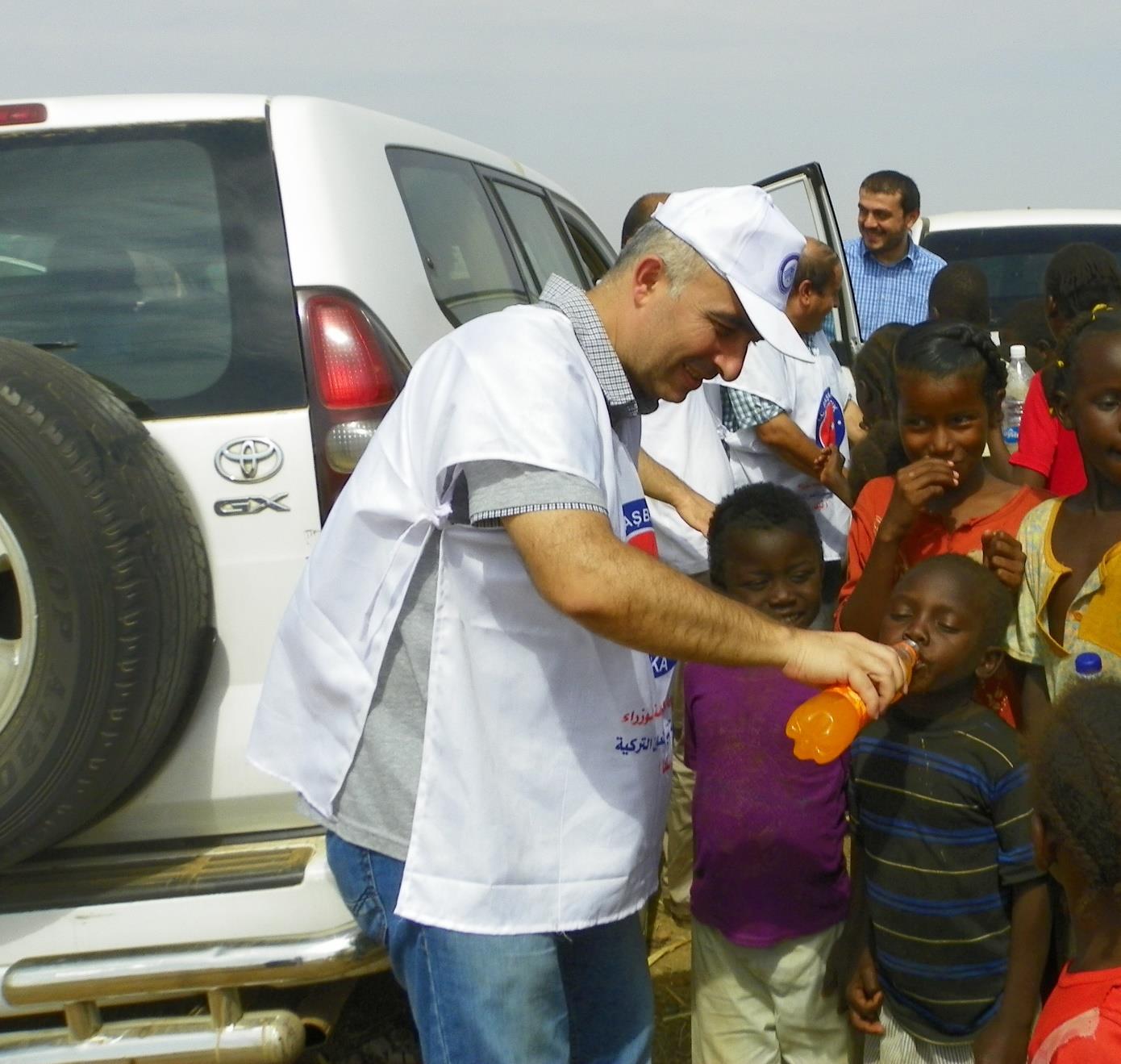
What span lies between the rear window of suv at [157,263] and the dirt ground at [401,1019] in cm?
149

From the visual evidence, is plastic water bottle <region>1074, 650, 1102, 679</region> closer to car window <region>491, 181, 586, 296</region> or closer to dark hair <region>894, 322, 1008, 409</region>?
dark hair <region>894, 322, 1008, 409</region>

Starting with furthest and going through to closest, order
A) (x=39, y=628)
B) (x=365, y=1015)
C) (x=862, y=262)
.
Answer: (x=862, y=262) → (x=365, y=1015) → (x=39, y=628)

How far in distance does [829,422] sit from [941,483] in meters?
1.21

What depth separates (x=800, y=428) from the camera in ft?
13.4

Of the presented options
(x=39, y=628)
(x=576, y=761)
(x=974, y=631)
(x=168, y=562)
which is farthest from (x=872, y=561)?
(x=39, y=628)

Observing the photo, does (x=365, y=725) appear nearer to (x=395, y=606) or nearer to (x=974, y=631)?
(x=395, y=606)

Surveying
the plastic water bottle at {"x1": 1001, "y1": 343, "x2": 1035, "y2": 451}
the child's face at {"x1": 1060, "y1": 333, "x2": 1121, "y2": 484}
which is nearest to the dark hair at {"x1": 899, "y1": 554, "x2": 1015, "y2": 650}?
the child's face at {"x1": 1060, "y1": 333, "x2": 1121, "y2": 484}

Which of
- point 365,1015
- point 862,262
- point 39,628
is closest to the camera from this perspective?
point 39,628

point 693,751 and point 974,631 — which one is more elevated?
point 974,631

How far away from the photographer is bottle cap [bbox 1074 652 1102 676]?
8.87 ft

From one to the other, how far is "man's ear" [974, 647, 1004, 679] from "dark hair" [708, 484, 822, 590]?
505 mm

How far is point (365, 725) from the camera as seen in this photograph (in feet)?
7.29

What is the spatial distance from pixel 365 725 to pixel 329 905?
2.13 feet

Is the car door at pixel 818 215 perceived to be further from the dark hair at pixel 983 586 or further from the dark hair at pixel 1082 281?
the dark hair at pixel 983 586
